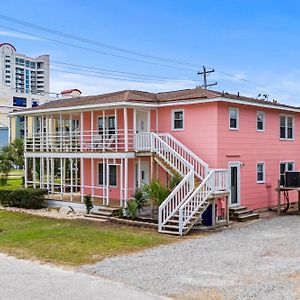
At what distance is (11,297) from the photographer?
895 cm

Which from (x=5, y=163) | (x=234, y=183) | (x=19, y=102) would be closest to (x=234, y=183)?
(x=234, y=183)

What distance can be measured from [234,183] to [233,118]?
3026mm

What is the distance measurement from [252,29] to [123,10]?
6660mm

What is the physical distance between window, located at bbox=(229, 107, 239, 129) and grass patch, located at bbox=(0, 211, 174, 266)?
6928mm

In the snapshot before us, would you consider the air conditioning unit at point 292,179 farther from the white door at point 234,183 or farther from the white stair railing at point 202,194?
the white stair railing at point 202,194

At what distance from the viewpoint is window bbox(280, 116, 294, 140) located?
81.3 ft

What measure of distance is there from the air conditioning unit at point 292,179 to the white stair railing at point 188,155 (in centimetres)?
501

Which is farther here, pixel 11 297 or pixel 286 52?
pixel 286 52

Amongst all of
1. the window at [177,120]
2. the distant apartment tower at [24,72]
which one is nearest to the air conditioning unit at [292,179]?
the window at [177,120]

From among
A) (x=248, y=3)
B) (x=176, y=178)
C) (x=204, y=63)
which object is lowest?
(x=176, y=178)

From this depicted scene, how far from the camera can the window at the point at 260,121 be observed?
22.6 metres

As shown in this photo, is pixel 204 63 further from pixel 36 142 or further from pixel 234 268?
pixel 234 268

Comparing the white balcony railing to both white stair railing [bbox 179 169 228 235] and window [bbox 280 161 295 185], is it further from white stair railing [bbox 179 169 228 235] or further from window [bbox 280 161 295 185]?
window [bbox 280 161 295 185]

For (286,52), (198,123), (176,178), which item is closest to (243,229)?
(176,178)
